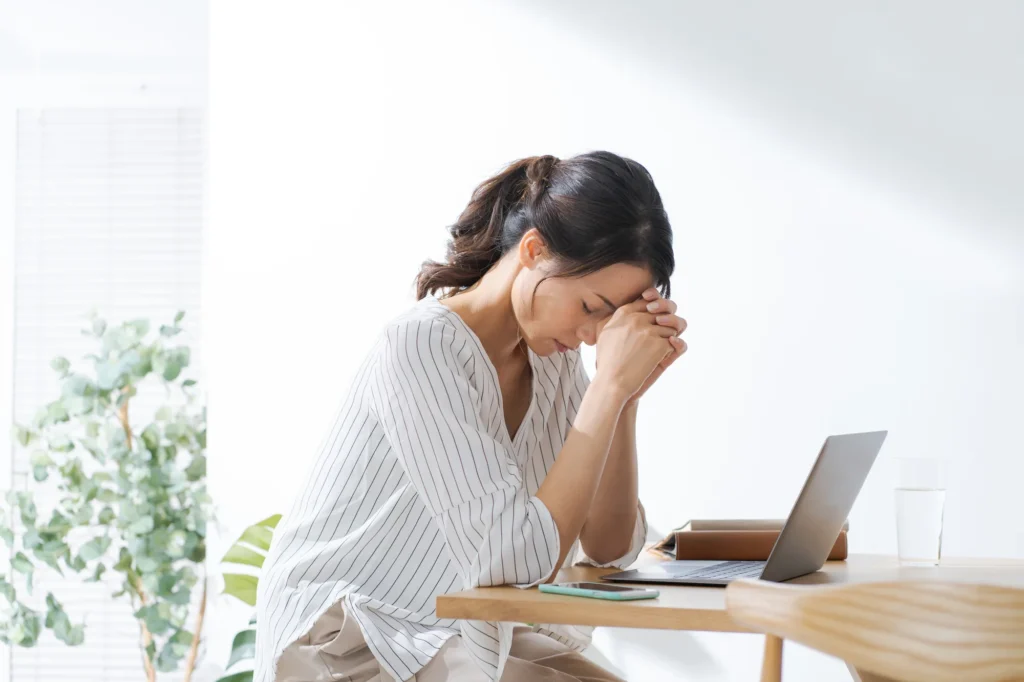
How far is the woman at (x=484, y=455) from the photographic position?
1.01 metres

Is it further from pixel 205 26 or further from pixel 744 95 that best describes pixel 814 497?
pixel 205 26

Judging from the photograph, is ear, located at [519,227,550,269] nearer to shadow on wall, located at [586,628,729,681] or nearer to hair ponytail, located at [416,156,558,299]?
hair ponytail, located at [416,156,558,299]

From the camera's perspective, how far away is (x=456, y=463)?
1.02 m

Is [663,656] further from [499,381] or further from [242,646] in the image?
[499,381]

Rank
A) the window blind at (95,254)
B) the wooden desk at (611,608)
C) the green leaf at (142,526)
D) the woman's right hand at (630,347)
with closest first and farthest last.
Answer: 1. the wooden desk at (611,608)
2. the woman's right hand at (630,347)
3. the green leaf at (142,526)
4. the window blind at (95,254)

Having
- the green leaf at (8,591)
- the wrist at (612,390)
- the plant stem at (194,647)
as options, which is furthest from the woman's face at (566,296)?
the green leaf at (8,591)

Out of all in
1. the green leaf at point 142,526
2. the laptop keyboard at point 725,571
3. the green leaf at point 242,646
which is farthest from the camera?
the green leaf at point 142,526

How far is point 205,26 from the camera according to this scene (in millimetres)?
2775

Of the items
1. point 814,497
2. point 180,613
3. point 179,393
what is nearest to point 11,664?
point 180,613

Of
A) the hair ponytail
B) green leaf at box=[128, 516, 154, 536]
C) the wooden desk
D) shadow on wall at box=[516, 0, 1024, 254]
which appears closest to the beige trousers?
the wooden desk

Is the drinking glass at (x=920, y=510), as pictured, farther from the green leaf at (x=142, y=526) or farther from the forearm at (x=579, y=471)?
the green leaf at (x=142, y=526)

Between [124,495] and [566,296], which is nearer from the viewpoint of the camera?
[566,296]

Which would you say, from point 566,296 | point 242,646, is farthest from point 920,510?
point 242,646

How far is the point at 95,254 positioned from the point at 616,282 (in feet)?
6.61
